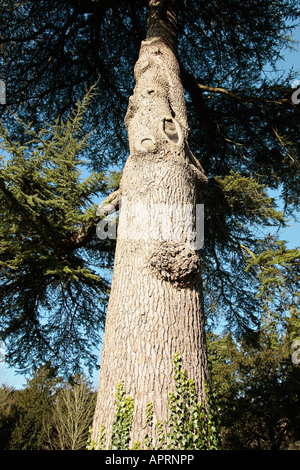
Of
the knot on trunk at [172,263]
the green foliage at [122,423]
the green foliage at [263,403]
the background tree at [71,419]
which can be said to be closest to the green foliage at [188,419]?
the green foliage at [122,423]

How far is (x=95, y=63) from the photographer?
302 inches

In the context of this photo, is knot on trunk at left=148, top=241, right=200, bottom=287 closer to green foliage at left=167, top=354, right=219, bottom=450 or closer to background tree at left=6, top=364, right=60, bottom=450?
green foliage at left=167, top=354, right=219, bottom=450

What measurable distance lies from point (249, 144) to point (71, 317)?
513 cm

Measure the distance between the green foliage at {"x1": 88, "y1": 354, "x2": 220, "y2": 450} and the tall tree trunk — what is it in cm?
4

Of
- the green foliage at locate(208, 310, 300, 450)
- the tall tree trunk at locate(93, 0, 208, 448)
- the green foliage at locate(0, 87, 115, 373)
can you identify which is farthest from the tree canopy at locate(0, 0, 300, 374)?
the green foliage at locate(208, 310, 300, 450)

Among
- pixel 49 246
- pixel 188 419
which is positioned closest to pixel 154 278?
pixel 188 419

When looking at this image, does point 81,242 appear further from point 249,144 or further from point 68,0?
point 68,0

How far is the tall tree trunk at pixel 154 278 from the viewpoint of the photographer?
2.05m

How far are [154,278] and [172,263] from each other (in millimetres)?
198

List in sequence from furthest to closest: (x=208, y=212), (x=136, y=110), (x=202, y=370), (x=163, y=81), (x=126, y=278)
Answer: (x=208, y=212) → (x=163, y=81) → (x=136, y=110) → (x=126, y=278) → (x=202, y=370)

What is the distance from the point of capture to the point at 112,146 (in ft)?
26.6

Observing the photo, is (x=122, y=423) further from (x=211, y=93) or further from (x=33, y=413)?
(x=33, y=413)

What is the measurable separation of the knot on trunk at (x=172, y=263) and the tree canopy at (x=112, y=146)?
51.2 inches
